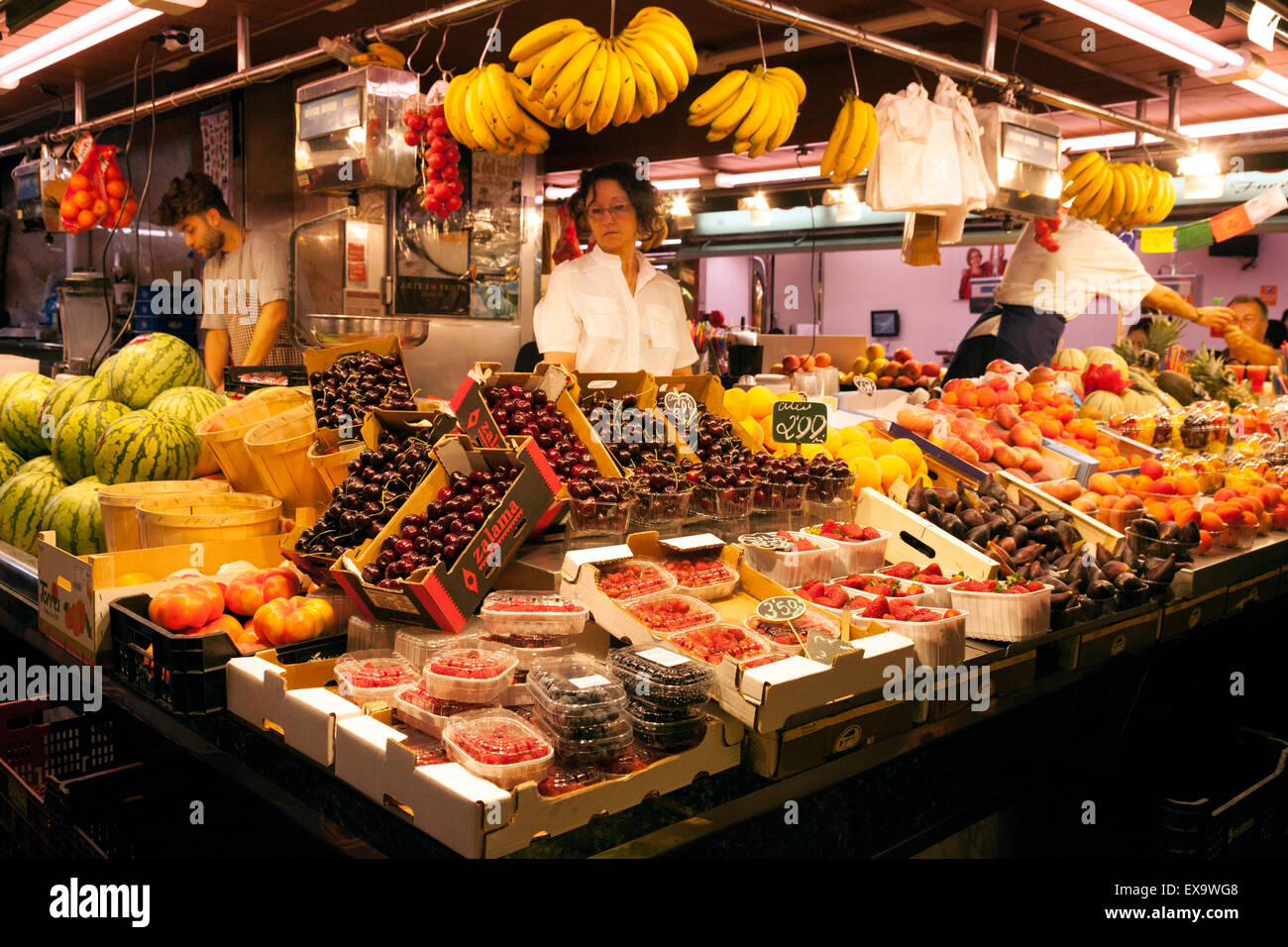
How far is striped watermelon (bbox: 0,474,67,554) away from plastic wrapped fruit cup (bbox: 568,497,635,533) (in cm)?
192

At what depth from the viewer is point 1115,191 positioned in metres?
5.47

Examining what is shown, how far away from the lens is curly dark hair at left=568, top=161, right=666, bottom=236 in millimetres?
3988

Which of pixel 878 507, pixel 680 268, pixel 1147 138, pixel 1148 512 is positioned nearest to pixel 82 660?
pixel 878 507

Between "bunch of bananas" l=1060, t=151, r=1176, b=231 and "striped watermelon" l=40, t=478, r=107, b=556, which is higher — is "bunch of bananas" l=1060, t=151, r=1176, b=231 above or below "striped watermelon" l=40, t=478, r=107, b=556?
above

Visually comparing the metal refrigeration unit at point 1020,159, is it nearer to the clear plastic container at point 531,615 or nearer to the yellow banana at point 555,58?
the yellow banana at point 555,58

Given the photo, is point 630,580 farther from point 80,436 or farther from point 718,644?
point 80,436

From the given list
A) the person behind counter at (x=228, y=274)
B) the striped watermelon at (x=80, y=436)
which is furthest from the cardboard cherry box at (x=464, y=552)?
the person behind counter at (x=228, y=274)

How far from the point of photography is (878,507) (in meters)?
2.69

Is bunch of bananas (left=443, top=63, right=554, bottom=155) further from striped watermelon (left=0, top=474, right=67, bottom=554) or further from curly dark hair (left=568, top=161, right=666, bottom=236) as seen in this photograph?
striped watermelon (left=0, top=474, right=67, bottom=554)

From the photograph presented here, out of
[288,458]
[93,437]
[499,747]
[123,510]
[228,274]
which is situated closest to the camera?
[499,747]

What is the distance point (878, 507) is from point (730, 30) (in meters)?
3.65

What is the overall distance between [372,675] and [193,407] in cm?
177

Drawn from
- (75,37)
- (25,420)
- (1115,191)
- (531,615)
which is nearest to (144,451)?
(25,420)

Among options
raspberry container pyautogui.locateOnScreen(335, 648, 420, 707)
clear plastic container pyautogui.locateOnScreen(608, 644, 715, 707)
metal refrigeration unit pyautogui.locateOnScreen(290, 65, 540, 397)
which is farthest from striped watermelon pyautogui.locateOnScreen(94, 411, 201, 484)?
metal refrigeration unit pyautogui.locateOnScreen(290, 65, 540, 397)
